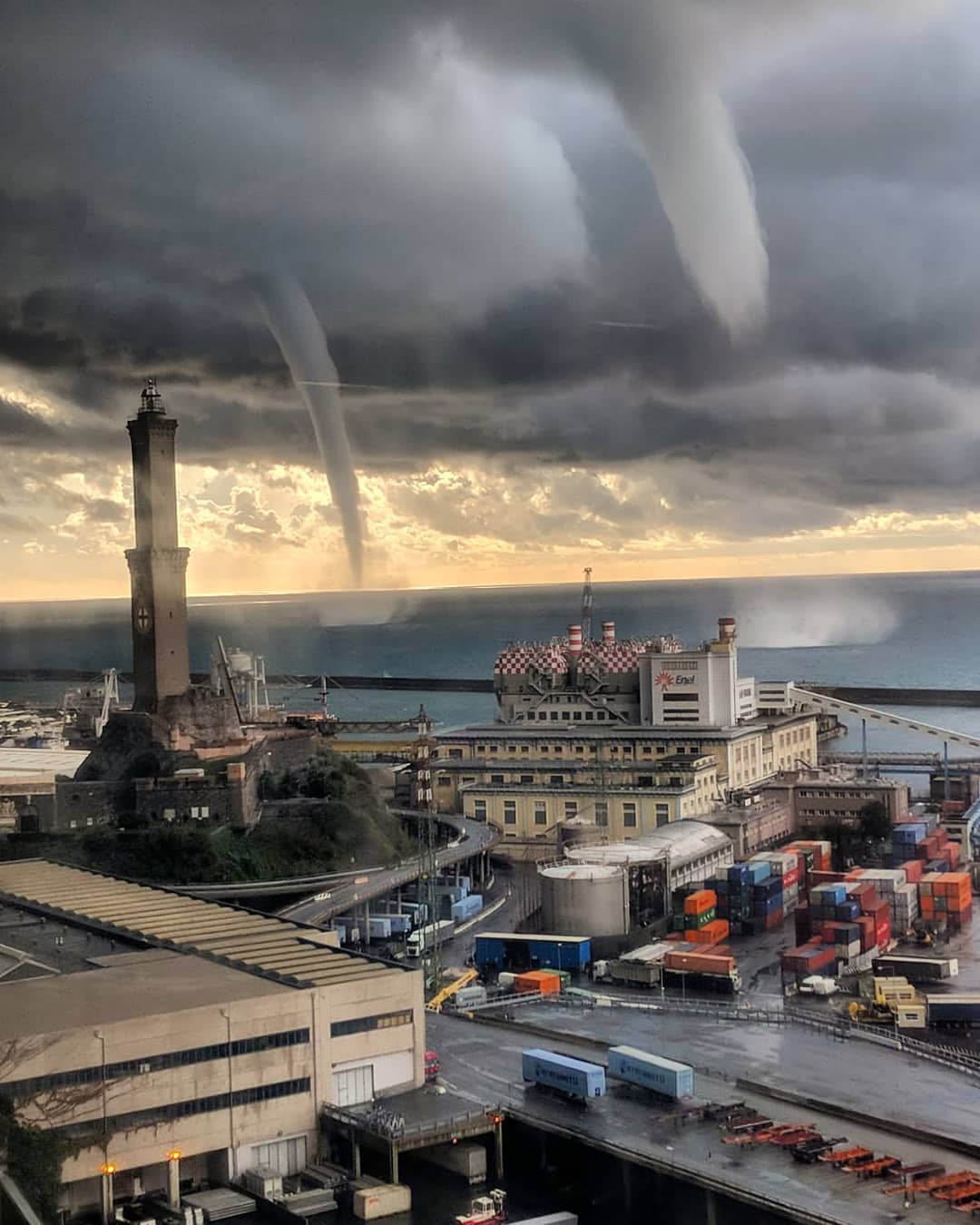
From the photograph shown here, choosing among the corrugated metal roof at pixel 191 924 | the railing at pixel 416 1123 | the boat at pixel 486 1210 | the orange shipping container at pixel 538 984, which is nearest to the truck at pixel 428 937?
the orange shipping container at pixel 538 984

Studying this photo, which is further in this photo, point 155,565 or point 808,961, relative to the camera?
point 155,565

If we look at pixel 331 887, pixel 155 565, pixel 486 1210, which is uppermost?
pixel 155 565

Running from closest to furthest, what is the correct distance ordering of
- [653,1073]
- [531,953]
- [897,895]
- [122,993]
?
1. [122,993]
2. [653,1073]
3. [531,953]
4. [897,895]

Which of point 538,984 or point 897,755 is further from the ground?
point 897,755

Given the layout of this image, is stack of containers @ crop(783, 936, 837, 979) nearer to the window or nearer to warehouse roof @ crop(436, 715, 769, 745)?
the window

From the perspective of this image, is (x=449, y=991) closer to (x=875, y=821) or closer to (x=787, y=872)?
(x=787, y=872)

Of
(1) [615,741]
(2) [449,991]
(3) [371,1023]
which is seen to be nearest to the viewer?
(3) [371,1023]

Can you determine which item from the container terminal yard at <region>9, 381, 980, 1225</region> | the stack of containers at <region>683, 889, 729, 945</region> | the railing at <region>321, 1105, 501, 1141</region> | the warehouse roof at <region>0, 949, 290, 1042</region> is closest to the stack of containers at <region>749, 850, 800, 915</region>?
the container terminal yard at <region>9, 381, 980, 1225</region>

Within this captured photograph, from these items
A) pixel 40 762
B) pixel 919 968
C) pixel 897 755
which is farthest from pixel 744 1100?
pixel 897 755
